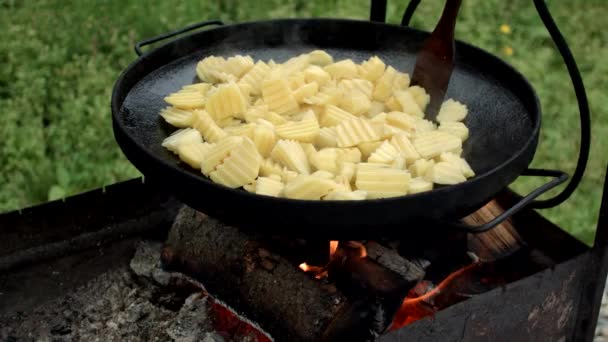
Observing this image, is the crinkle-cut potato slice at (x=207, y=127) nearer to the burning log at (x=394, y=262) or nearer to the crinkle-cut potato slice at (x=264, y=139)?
the crinkle-cut potato slice at (x=264, y=139)

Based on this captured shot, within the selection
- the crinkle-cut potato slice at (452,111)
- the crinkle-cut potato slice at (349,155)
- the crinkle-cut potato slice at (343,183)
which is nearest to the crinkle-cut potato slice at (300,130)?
the crinkle-cut potato slice at (349,155)

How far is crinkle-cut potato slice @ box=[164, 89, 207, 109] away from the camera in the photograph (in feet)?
7.88

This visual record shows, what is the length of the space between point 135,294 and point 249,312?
1.70 ft

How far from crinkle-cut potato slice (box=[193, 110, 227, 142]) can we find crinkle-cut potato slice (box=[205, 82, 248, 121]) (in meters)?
0.04

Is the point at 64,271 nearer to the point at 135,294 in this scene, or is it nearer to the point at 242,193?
the point at 135,294

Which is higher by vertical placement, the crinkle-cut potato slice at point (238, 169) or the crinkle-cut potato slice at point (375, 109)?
the crinkle-cut potato slice at point (375, 109)

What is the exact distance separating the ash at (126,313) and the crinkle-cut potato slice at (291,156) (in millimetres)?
672

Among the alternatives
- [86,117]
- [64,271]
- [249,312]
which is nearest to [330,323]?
[249,312]

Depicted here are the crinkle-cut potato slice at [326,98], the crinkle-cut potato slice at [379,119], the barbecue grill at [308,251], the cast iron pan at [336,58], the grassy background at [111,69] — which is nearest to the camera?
the cast iron pan at [336,58]

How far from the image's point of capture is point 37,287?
9.13 feet

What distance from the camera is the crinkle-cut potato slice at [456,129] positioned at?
7.56 feet

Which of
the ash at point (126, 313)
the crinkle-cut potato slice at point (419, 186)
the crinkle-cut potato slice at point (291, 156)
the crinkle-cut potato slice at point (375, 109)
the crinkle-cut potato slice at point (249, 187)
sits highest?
the crinkle-cut potato slice at point (375, 109)

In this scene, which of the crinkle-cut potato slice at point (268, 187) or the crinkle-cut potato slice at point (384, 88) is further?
the crinkle-cut potato slice at point (384, 88)

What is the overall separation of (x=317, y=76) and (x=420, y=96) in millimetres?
366
